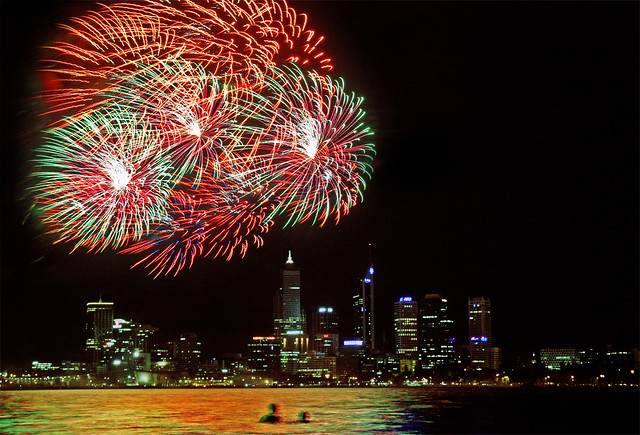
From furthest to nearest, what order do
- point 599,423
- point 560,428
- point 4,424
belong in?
point 599,423
point 560,428
point 4,424

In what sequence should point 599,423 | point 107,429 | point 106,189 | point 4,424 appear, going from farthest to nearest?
point 599,423
point 4,424
point 107,429
point 106,189

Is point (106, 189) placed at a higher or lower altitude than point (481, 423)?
higher

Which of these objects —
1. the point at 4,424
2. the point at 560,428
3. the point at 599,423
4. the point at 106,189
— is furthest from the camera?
the point at 599,423

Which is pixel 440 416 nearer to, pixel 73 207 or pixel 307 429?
pixel 307 429

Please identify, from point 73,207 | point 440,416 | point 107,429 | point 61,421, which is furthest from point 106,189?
point 440,416

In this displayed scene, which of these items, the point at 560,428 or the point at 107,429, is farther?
the point at 560,428

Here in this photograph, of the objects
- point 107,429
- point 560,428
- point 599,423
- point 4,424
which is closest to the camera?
point 107,429

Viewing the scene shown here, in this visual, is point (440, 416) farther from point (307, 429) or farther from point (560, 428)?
point (307, 429)

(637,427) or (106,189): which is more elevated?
(106,189)

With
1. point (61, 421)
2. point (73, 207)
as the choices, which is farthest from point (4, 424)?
point (73, 207)
